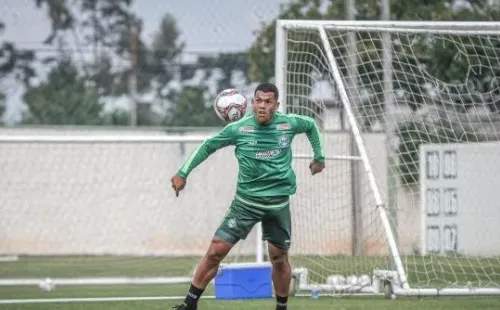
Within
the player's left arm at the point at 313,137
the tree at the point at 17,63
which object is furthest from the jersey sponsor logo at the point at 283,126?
the tree at the point at 17,63

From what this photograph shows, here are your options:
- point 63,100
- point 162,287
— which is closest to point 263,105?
point 162,287

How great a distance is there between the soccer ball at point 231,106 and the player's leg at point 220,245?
990mm

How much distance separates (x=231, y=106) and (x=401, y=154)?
16.0 feet

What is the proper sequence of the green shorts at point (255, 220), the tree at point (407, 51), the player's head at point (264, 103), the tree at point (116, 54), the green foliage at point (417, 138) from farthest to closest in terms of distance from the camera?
1. the tree at point (116, 54)
2. the green foliage at point (417, 138)
3. the tree at point (407, 51)
4. the green shorts at point (255, 220)
5. the player's head at point (264, 103)

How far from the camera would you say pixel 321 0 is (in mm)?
19344

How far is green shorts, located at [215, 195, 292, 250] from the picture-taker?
34.7 ft

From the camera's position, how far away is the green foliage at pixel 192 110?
20.6 metres

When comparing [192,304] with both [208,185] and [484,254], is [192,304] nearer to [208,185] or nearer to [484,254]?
[484,254]

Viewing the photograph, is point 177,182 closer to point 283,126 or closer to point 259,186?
point 259,186

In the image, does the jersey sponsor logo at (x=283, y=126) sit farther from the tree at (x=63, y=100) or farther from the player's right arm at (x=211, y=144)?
the tree at (x=63, y=100)

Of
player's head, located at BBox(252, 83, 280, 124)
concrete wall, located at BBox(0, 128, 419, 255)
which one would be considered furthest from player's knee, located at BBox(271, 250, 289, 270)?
concrete wall, located at BBox(0, 128, 419, 255)

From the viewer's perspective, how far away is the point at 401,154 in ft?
51.5

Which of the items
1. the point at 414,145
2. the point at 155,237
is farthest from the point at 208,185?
the point at 414,145

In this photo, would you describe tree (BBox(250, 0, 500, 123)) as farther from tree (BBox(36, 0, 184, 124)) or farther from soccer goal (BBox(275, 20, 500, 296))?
tree (BBox(36, 0, 184, 124))
